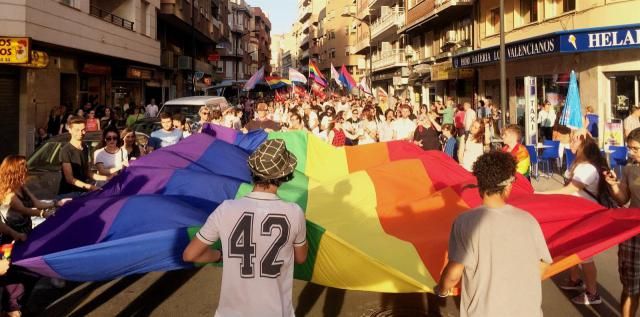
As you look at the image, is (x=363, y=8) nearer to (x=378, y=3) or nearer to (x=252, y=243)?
(x=378, y=3)

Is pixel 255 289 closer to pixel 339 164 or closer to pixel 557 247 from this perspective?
pixel 557 247

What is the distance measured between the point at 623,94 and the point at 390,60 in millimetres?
27500

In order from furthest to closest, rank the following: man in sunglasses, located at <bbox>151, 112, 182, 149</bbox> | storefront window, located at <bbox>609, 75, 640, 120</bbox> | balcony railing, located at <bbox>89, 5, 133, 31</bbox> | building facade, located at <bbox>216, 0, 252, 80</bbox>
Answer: building facade, located at <bbox>216, 0, 252, 80</bbox> < balcony railing, located at <bbox>89, 5, 133, 31</bbox> < storefront window, located at <bbox>609, 75, 640, 120</bbox> < man in sunglasses, located at <bbox>151, 112, 182, 149</bbox>

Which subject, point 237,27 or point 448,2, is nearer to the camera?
point 448,2

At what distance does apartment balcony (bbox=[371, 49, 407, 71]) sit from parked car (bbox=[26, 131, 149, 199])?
34574mm

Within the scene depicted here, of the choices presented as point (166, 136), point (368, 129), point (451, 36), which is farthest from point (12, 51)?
point (451, 36)

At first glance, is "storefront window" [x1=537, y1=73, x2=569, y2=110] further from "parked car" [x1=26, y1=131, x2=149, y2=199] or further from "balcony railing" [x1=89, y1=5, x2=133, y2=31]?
"balcony railing" [x1=89, y1=5, x2=133, y2=31]

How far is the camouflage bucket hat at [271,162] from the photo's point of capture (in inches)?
117

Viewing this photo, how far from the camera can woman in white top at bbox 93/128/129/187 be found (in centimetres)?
749

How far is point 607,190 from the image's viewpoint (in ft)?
17.2

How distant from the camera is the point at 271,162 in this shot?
2.98m

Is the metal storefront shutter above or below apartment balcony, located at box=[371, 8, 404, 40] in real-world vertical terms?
below

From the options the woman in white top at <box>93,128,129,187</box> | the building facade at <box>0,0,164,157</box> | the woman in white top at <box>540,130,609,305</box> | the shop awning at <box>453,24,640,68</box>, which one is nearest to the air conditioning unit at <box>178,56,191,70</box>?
the building facade at <box>0,0,164,157</box>

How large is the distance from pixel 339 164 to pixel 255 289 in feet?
19.8
